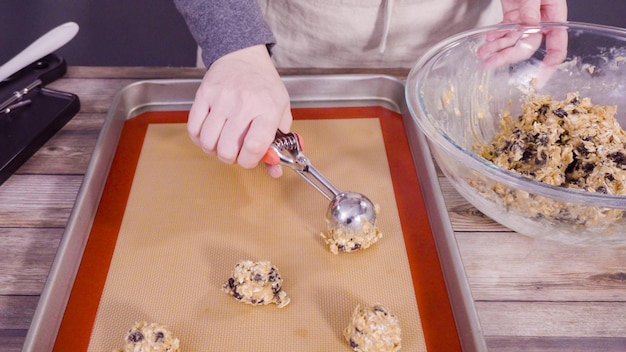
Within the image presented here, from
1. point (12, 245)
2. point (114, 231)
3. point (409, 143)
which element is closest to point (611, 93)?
point (409, 143)

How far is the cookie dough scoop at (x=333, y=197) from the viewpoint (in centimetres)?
79

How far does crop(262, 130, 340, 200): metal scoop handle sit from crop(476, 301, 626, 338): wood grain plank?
299 millimetres

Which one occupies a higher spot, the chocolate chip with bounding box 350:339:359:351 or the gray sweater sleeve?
the gray sweater sleeve

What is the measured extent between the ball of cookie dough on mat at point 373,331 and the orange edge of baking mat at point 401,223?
6 cm

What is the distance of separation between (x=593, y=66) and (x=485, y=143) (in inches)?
9.2

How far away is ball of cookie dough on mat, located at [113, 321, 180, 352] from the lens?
65 centimetres

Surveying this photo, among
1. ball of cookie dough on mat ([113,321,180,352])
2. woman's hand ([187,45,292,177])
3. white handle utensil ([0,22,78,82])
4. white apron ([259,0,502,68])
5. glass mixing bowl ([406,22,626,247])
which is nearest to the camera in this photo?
ball of cookie dough on mat ([113,321,180,352])

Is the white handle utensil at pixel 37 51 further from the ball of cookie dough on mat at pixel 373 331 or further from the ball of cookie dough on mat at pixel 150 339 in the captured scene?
the ball of cookie dough on mat at pixel 373 331

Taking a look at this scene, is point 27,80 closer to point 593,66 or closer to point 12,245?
point 12,245

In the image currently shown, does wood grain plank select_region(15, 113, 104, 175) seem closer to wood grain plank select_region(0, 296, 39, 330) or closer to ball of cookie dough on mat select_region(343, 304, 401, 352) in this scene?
wood grain plank select_region(0, 296, 39, 330)

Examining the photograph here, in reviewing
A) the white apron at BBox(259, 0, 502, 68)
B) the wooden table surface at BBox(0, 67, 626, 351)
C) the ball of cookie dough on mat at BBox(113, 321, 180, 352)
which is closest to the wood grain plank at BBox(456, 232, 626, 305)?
the wooden table surface at BBox(0, 67, 626, 351)

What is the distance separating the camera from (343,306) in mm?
734

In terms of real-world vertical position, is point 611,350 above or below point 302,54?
below

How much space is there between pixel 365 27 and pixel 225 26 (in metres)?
0.39
